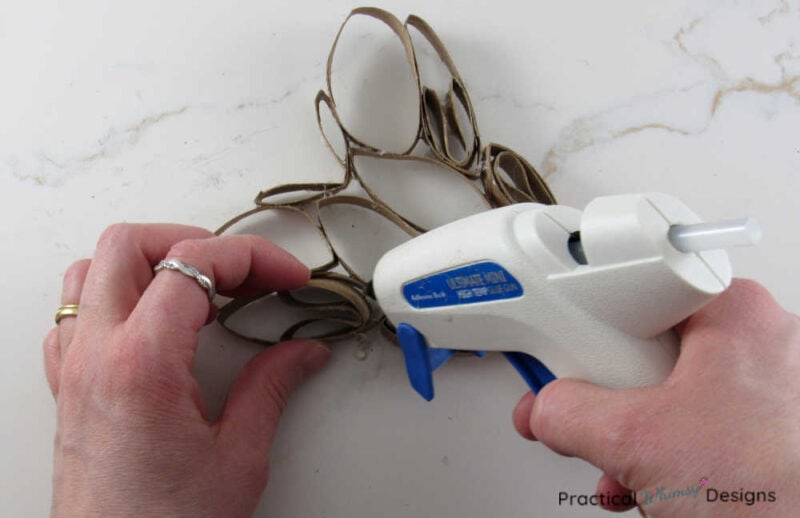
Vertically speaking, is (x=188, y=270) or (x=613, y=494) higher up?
(x=188, y=270)

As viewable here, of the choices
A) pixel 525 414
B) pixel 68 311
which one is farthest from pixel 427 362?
pixel 68 311

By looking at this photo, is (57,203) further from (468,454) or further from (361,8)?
(468,454)

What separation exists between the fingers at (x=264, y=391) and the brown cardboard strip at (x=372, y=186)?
0.05m

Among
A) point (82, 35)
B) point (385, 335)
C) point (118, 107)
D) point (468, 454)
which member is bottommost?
point (468, 454)

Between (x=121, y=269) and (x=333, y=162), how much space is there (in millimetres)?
358

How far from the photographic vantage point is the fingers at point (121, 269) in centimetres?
68

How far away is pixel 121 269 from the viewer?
0.70 meters

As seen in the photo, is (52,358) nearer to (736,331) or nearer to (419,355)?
(419,355)

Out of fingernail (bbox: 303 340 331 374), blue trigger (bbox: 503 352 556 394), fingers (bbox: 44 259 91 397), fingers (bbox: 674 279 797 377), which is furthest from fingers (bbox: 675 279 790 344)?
fingers (bbox: 44 259 91 397)

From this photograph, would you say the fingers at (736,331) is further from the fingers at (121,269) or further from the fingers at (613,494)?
the fingers at (121,269)

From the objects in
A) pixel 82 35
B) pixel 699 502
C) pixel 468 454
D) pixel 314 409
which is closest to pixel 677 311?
pixel 699 502

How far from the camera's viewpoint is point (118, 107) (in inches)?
37.7

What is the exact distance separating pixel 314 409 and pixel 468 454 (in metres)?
0.23

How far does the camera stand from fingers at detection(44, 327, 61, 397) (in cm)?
79
